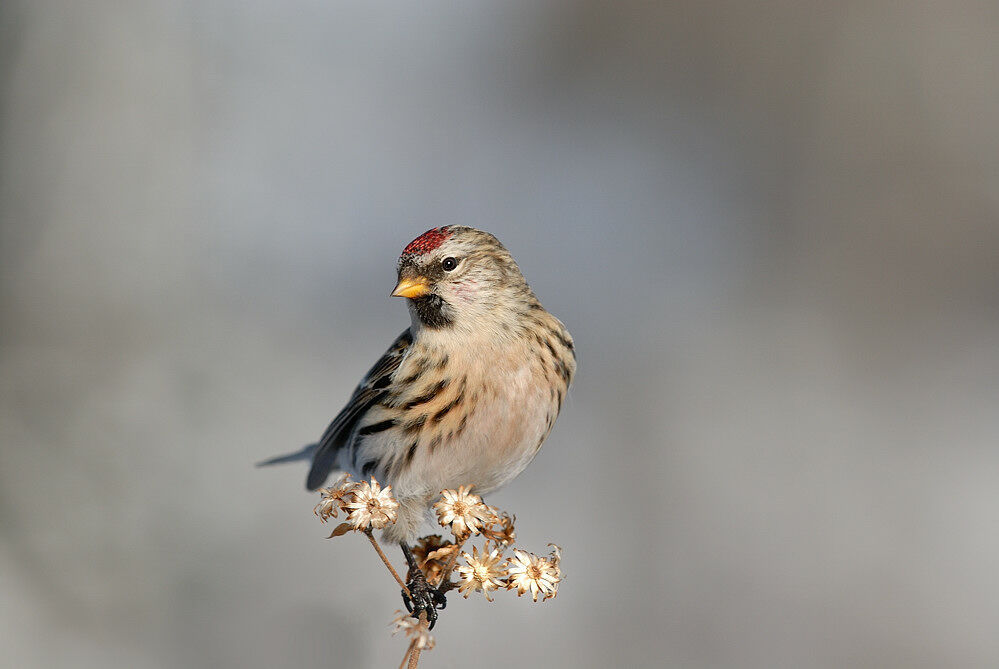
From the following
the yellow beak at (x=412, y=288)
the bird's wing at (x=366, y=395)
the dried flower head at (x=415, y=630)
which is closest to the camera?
the dried flower head at (x=415, y=630)

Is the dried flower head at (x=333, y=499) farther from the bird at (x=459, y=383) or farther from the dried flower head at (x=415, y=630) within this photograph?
the bird at (x=459, y=383)

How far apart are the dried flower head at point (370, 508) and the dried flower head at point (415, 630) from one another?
111 mm

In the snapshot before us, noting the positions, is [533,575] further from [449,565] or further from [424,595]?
[424,595]

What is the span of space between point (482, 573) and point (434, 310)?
1.92ft

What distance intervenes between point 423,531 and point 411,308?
392mm

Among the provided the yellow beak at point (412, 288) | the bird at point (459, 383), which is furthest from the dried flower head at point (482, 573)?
the yellow beak at point (412, 288)

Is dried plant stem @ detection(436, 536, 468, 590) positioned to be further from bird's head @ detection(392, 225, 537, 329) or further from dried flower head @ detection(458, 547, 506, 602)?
bird's head @ detection(392, 225, 537, 329)

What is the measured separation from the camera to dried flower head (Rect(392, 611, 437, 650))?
35.5 inches

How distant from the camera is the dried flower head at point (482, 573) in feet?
3.31

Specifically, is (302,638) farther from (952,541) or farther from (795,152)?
(795,152)

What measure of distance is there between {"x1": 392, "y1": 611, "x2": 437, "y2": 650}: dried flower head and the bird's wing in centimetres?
70

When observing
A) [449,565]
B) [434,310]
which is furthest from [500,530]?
[434,310]

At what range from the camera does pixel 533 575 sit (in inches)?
40.8

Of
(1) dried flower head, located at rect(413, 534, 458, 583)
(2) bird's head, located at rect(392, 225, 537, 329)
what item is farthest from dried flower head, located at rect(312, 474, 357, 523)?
(2) bird's head, located at rect(392, 225, 537, 329)
